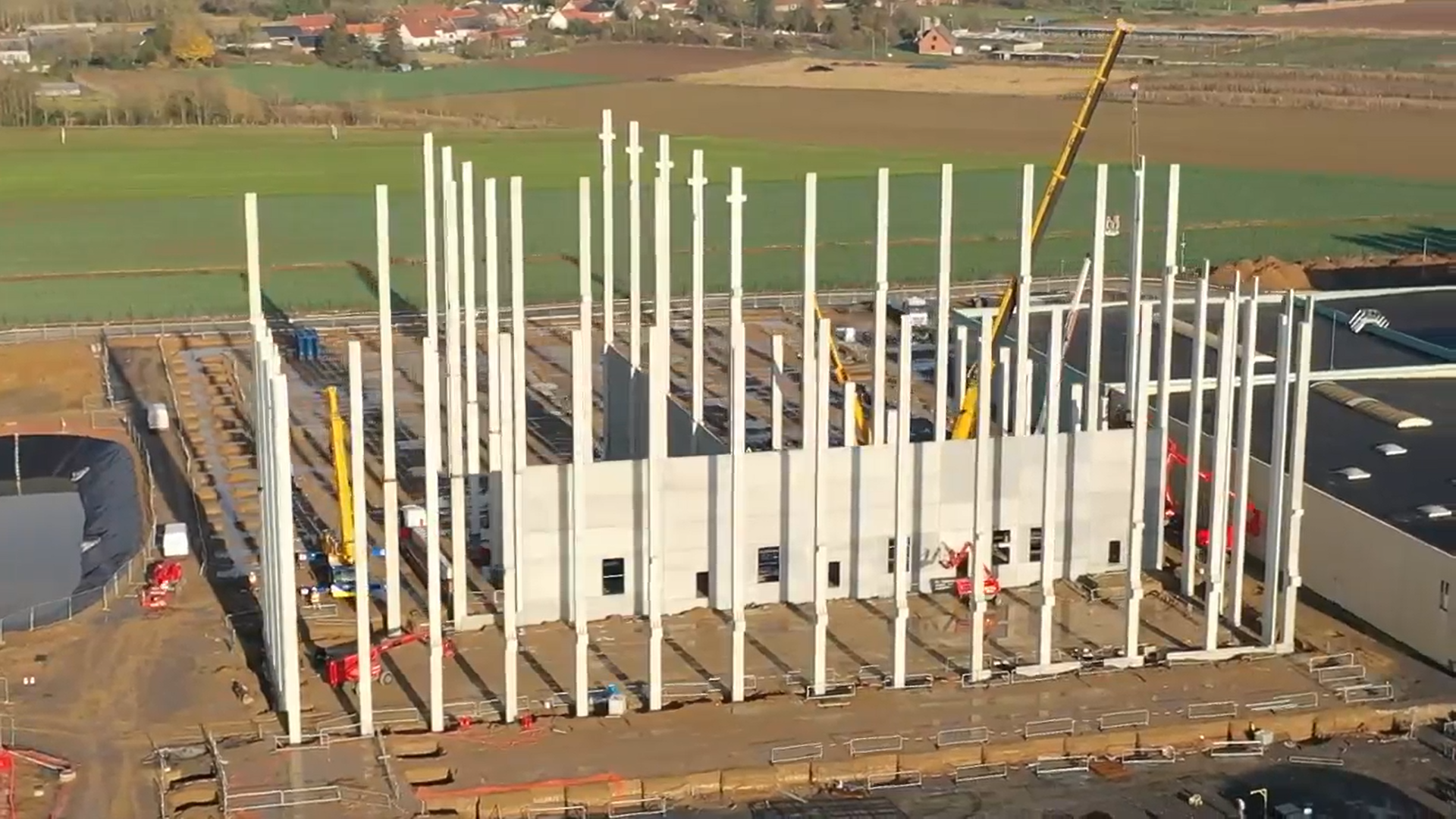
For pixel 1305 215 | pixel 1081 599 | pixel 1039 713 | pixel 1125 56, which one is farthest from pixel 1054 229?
pixel 1125 56

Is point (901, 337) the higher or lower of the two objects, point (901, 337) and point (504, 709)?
the higher

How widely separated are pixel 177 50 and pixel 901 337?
70.7 metres

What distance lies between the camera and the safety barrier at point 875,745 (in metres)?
20.1

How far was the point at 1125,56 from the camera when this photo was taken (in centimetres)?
9262

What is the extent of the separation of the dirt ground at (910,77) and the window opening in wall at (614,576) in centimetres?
6019

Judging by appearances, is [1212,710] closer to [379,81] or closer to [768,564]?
[768,564]

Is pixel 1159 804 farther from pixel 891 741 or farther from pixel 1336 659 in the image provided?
pixel 1336 659

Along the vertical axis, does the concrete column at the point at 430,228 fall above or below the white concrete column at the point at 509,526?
above

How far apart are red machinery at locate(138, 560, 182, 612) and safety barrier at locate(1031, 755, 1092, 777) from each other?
10.6m

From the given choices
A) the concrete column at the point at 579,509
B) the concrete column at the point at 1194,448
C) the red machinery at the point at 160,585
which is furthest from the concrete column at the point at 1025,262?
the red machinery at the point at 160,585

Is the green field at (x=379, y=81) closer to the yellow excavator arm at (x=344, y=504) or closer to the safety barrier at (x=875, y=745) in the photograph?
the yellow excavator arm at (x=344, y=504)

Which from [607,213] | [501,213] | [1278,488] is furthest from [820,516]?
[501,213]

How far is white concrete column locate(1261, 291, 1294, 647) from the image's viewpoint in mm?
22391

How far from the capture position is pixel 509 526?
21500mm
